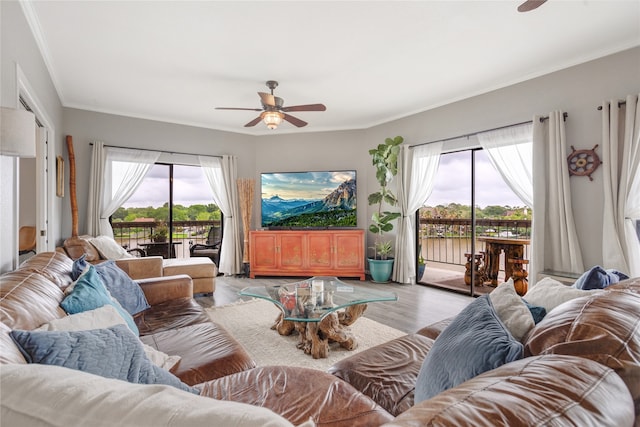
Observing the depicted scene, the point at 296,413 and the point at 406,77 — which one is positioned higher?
the point at 406,77

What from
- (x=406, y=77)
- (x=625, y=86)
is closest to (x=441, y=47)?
(x=406, y=77)

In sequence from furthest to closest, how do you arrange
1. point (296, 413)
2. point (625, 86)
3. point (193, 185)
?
point (193, 185), point (625, 86), point (296, 413)

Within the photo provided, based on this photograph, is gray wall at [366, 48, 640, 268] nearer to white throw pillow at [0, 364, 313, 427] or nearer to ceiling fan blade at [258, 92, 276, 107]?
ceiling fan blade at [258, 92, 276, 107]

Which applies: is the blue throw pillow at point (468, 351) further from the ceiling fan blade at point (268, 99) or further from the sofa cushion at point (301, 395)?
the ceiling fan blade at point (268, 99)

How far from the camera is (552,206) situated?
334cm

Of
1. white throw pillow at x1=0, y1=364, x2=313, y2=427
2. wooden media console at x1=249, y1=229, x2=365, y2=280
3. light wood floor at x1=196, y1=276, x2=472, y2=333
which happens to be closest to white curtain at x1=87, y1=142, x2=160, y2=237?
light wood floor at x1=196, y1=276, x2=472, y2=333

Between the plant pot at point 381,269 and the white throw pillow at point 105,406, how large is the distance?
15.4 feet

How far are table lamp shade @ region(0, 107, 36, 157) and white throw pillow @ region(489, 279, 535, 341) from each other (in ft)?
7.61

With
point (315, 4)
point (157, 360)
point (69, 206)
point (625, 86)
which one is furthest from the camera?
point (69, 206)

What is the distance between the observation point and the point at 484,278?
4449 millimetres

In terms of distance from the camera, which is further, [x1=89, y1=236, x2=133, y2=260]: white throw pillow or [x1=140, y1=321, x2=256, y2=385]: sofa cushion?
[x1=89, y1=236, x2=133, y2=260]: white throw pillow

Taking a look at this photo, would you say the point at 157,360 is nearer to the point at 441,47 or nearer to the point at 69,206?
the point at 441,47

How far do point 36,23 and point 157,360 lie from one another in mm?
2853

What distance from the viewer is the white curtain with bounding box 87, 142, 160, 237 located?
14.7 feet
